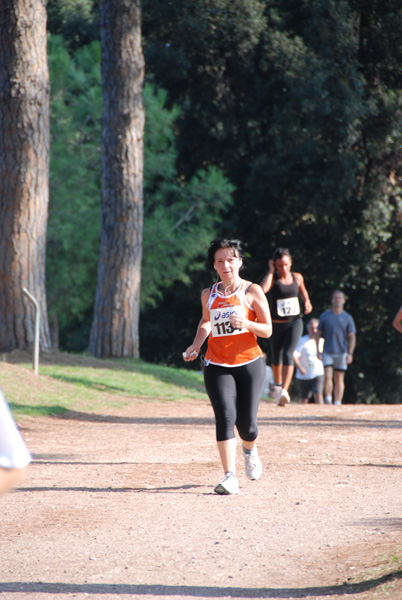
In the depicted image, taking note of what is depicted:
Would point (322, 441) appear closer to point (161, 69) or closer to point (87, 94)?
point (87, 94)

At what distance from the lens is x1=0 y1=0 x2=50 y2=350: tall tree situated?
1246 centimetres

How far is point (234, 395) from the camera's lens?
19.8 ft

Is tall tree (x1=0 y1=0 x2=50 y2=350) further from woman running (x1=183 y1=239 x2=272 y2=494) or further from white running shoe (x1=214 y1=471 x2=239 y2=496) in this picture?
white running shoe (x1=214 y1=471 x2=239 y2=496)

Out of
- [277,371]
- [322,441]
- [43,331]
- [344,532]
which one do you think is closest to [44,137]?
[43,331]

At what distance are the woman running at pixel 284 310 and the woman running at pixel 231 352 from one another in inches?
181

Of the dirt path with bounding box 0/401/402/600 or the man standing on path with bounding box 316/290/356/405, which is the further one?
the man standing on path with bounding box 316/290/356/405

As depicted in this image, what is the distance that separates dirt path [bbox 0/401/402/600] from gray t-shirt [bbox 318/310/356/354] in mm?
5581

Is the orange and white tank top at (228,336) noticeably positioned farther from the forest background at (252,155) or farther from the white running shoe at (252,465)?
the forest background at (252,155)

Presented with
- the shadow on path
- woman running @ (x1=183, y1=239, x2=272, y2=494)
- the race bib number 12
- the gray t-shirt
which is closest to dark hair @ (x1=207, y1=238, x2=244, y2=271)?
woman running @ (x1=183, y1=239, x2=272, y2=494)

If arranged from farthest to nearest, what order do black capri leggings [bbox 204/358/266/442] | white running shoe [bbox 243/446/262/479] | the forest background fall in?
the forest background, white running shoe [bbox 243/446/262/479], black capri leggings [bbox 204/358/266/442]

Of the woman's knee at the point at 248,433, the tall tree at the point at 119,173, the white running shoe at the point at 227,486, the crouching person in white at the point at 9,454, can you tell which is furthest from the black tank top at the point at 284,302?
the crouching person in white at the point at 9,454

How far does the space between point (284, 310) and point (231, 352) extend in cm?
491

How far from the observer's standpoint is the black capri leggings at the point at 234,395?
593 cm

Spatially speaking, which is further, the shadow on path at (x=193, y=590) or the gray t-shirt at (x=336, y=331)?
the gray t-shirt at (x=336, y=331)
